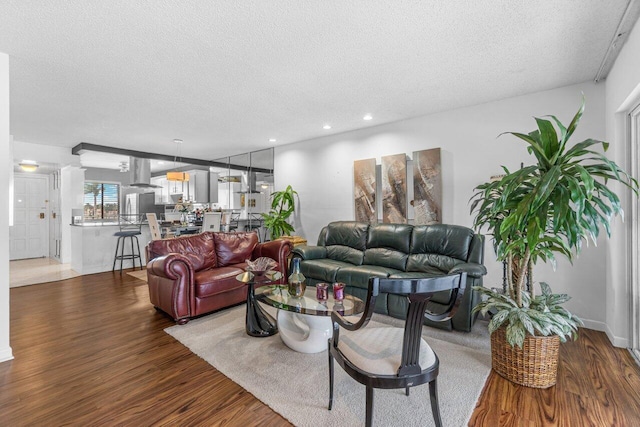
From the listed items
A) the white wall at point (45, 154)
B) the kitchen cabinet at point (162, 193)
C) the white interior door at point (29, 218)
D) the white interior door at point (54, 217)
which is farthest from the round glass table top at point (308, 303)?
the white interior door at point (29, 218)

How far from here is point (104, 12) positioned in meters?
1.96

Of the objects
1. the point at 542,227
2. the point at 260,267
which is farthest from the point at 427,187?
the point at 260,267

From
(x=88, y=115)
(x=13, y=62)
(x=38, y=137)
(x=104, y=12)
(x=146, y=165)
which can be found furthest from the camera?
(x=146, y=165)

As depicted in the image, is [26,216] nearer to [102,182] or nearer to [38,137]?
[102,182]

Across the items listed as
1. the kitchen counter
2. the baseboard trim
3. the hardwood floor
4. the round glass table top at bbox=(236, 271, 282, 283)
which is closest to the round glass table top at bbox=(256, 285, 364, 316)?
the round glass table top at bbox=(236, 271, 282, 283)

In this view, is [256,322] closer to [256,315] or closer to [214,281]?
[256,315]

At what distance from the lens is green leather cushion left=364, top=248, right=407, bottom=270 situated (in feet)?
12.3

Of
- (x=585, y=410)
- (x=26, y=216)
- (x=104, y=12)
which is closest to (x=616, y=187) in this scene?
(x=585, y=410)

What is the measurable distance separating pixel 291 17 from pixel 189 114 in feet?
8.59

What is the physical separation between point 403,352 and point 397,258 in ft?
7.85

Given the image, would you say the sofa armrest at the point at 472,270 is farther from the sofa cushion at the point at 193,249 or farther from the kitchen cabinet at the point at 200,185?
the kitchen cabinet at the point at 200,185

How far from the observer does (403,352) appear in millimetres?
1477

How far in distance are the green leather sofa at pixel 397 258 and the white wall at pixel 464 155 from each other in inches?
20.2

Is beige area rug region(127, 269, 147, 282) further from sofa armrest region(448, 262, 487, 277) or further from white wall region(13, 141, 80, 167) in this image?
sofa armrest region(448, 262, 487, 277)
